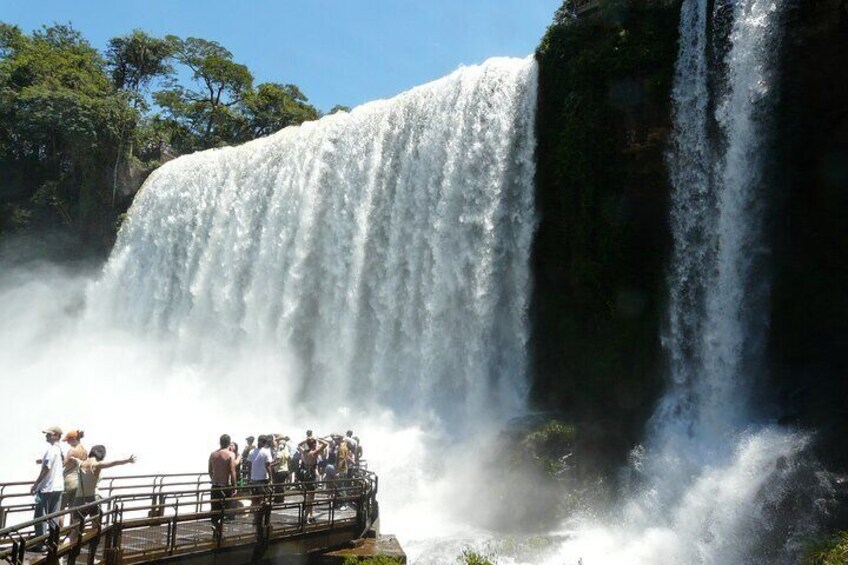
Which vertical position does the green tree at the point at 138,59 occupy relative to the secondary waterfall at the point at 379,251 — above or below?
above

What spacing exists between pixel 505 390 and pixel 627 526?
636 centimetres

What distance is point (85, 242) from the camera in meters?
40.7

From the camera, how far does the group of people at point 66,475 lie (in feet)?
28.0

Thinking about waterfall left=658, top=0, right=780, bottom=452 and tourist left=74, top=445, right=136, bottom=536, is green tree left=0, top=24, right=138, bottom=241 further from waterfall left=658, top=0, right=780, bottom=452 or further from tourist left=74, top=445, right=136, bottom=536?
tourist left=74, top=445, right=136, bottom=536

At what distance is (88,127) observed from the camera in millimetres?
41250

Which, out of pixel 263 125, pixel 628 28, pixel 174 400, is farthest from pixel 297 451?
pixel 263 125

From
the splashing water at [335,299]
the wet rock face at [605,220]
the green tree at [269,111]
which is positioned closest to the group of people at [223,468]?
the splashing water at [335,299]

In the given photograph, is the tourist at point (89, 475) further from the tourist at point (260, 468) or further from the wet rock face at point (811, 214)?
the wet rock face at point (811, 214)

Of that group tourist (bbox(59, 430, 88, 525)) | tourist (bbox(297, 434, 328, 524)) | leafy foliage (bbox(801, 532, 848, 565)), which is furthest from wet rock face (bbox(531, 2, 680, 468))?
tourist (bbox(59, 430, 88, 525))

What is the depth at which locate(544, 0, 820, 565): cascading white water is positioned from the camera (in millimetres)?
13742

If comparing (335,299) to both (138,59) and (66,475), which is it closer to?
(66,475)

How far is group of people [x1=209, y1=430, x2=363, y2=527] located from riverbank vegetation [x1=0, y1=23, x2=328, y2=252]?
29868 millimetres

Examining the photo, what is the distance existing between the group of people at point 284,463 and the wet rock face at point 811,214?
29.7 ft

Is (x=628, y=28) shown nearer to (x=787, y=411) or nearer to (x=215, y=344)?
(x=787, y=411)
